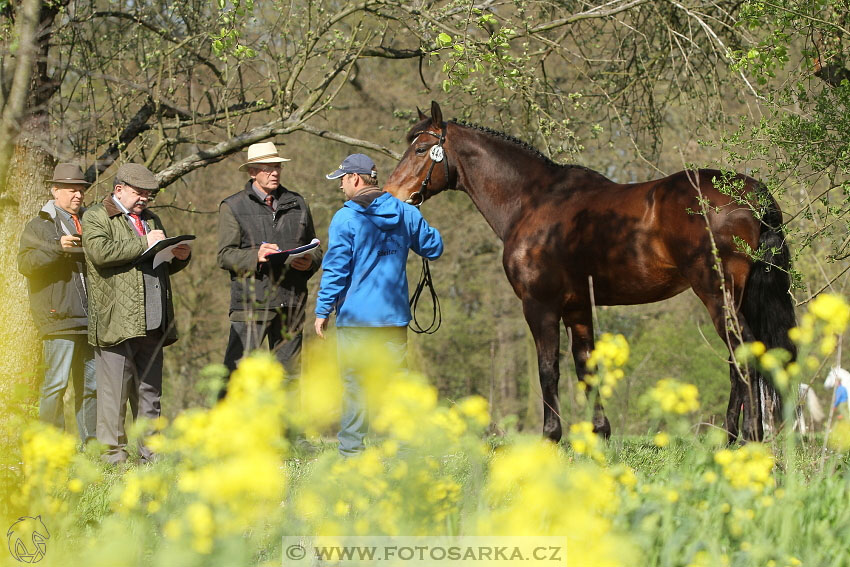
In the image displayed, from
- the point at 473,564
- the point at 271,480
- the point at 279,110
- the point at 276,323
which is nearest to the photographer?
the point at 271,480

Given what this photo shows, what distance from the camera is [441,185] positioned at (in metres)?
7.35

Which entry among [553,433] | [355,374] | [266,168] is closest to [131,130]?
[266,168]

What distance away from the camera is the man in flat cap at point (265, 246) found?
6340 millimetres

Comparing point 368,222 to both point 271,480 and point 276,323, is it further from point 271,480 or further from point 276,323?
point 271,480

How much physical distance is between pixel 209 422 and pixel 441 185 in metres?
4.54

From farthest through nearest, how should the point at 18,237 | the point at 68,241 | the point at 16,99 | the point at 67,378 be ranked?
the point at 18,237 → the point at 67,378 → the point at 68,241 → the point at 16,99

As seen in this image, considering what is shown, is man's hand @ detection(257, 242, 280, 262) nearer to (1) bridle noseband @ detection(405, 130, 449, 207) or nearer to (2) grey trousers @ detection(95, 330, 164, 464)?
(2) grey trousers @ detection(95, 330, 164, 464)

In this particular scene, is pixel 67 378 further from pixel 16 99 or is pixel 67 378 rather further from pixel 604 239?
pixel 604 239

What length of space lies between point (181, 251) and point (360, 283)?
1.50 m

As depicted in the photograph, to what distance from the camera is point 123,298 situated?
244 inches

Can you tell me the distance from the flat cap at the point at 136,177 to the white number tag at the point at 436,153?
2191 mm

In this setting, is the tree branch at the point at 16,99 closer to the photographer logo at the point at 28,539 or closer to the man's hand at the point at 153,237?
the man's hand at the point at 153,237

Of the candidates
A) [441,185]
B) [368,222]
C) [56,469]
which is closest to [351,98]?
[441,185]

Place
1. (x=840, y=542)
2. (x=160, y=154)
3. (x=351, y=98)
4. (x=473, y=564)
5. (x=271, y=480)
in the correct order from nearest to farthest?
(x=271, y=480) → (x=473, y=564) → (x=840, y=542) → (x=160, y=154) → (x=351, y=98)
